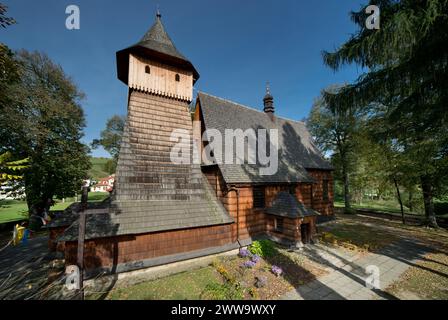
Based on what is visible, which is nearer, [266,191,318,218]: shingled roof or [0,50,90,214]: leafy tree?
[266,191,318,218]: shingled roof

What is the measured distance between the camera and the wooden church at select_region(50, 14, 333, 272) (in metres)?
7.97

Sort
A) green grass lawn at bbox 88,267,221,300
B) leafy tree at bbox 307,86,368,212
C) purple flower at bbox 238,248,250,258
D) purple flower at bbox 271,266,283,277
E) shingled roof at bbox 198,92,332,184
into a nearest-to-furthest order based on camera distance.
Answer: green grass lawn at bbox 88,267,221,300 < purple flower at bbox 271,266,283,277 < purple flower at bbox 238,248,250,258 < shingled roof at bbox 198,92,332,184 < leafy tree at bbox 307,86,368,212

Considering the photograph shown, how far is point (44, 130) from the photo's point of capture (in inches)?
623

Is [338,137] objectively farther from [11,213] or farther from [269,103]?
[11,213]

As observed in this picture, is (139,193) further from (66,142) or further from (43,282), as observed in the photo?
(66,142)

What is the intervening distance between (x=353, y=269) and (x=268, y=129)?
11369 millimetres

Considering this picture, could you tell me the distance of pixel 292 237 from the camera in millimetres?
11070

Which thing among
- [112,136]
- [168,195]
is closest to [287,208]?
[168,195]

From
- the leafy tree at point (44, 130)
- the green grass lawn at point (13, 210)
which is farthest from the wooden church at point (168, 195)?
the leafy tree at point (44, 130)

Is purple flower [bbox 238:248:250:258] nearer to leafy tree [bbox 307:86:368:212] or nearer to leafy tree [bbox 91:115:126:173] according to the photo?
leafy tree [bbox 307:86:368:212]

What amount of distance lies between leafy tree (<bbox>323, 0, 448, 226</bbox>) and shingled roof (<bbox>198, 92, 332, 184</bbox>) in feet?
19.6

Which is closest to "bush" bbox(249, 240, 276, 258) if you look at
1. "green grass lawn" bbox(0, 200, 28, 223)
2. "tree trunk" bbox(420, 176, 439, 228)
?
"tree trunk" bbox(420, 176, 439, 228)

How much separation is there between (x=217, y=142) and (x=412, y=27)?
9.51m
